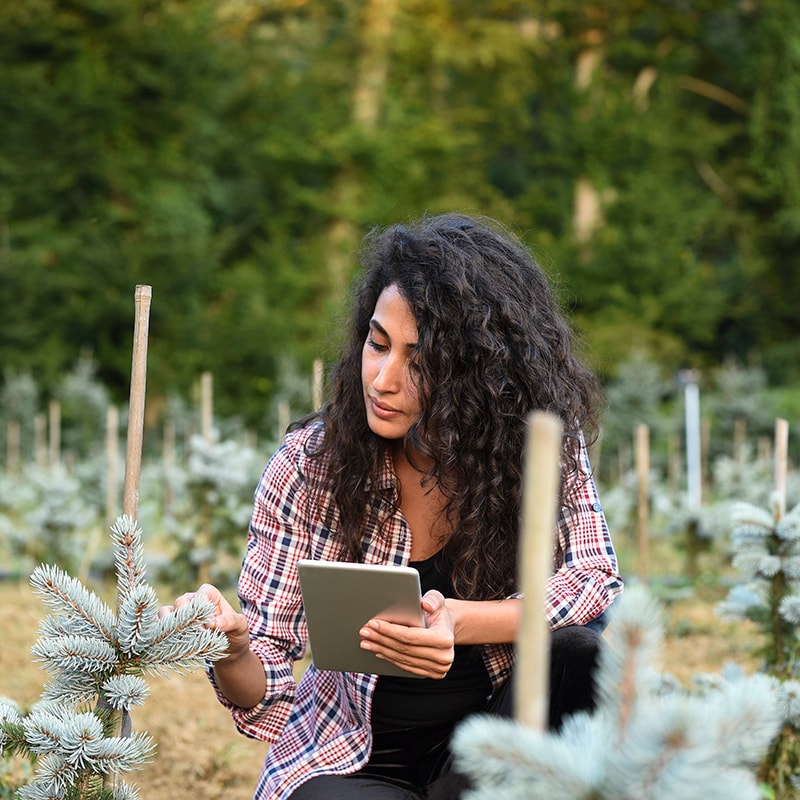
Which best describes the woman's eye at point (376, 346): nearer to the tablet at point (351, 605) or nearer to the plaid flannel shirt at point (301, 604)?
the plaid flannel shirt at point (301, 604)

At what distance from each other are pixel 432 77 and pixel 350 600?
17.0 metres

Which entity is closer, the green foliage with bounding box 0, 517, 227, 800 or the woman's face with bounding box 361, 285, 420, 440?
the green foliage with bounding box 0, 517, 227, 800

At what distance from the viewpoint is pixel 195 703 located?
363 cm

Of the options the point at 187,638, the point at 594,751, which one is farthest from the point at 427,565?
the point at 594,751

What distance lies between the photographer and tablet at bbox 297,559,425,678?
1.54m

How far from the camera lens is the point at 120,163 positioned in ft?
47.6

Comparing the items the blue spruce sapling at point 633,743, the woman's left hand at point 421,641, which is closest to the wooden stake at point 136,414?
the woman's left hand at point 421,641

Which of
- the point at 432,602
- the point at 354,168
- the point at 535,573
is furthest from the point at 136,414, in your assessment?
the point at 354,168

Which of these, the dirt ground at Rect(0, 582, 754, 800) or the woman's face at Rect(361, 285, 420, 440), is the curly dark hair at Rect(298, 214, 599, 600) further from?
the dirt ground at Rect(0, 582, 754, 800)

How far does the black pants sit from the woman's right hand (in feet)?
0.88

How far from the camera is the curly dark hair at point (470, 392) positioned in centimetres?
188

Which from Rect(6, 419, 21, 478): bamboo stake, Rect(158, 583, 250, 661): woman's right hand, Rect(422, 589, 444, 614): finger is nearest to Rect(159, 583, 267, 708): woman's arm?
Rect(158, 583, 250, 661): woman's right hand

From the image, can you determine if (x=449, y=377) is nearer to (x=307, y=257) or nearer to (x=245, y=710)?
(x=245, y=710)

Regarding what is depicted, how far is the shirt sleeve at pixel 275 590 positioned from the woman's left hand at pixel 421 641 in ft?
0.98
